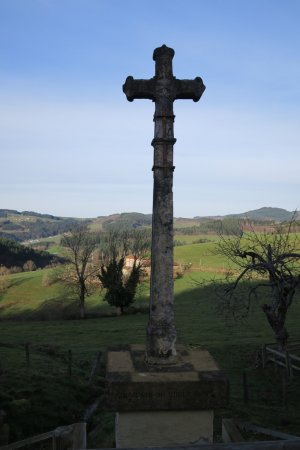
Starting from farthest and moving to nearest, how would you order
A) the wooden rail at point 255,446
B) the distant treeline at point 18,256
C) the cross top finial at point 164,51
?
1. the distant treeline at point 18,256
2. the cross top finial at point 164,51
3. the wooden rail at point 255,446

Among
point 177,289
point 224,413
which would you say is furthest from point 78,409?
point 177,289

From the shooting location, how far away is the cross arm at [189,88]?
621 cm

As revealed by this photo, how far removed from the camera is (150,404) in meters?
5.12

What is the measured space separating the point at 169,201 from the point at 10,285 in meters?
67.8

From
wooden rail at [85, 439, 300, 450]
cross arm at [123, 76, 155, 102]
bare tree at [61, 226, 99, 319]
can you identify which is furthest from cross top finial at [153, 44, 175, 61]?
bare tree at [61, 226, 99, 319]

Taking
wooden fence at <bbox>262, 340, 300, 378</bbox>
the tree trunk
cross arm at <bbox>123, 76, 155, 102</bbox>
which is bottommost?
the tree trunk

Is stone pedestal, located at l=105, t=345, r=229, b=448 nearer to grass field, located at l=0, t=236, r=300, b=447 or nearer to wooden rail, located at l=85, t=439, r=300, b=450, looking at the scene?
wooden rail, located at l=85, t=439, r=300, b=450

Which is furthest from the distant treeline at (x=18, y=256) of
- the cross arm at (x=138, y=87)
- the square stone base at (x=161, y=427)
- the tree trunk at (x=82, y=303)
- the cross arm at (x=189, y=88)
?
the square stone base at (x=161, y=427)

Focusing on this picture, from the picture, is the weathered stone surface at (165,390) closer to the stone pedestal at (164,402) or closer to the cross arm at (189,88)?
the stone pedestal at (164,402)

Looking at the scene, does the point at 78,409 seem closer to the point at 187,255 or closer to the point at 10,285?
the point at 10,285

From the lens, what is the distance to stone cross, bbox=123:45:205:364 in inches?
230

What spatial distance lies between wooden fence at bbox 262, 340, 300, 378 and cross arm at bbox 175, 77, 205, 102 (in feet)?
46.7

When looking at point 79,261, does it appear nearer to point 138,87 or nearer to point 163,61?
point 138,87

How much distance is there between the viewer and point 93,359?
21.8 m
